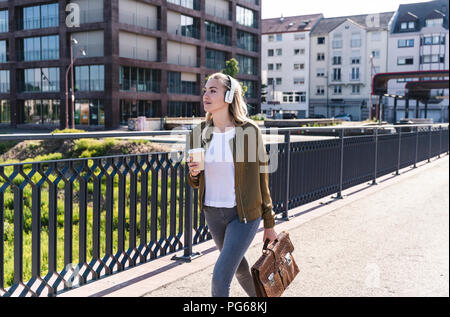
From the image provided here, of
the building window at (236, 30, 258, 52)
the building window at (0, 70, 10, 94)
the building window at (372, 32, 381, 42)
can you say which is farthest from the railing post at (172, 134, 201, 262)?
the building window at (372, 32, 381, 42)

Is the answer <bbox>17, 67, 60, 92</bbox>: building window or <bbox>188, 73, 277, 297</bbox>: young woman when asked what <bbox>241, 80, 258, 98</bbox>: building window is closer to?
<bbox>17, 67, 60, 92</bbox>: building window

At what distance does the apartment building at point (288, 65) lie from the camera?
82688 millimetres

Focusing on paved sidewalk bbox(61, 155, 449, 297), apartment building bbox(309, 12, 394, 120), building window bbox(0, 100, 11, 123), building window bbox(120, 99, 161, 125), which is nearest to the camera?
paved sidewalk bbox(61, 155, 449, 297)

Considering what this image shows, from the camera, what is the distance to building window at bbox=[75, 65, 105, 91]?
1727 inches

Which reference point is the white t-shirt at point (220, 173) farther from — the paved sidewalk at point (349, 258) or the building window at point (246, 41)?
the building window at point (246, 41)

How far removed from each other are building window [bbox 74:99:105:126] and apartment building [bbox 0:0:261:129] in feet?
0.28

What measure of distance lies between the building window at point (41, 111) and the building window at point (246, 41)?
22410mm

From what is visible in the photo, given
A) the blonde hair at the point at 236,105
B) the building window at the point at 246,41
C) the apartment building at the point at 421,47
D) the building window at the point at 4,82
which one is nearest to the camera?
the blonde hair at the point at 236,105

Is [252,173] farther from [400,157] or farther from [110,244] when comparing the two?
[400,157]

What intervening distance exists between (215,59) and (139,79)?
12.2 m

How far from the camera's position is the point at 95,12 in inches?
1718

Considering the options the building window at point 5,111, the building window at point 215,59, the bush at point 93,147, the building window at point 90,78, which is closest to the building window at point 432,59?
the building window at point 215,59

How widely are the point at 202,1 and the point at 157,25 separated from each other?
7.72 meters
